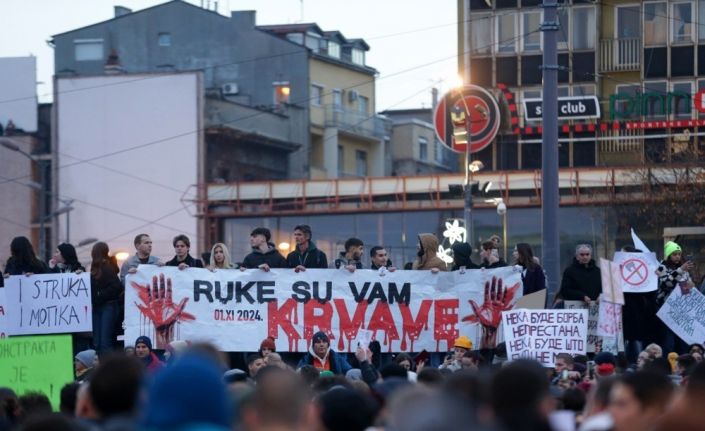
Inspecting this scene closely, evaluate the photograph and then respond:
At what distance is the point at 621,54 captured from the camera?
2245 inches

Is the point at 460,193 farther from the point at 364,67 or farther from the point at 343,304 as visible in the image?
the point at 364,67

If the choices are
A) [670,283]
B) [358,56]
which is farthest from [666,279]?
[358,56]

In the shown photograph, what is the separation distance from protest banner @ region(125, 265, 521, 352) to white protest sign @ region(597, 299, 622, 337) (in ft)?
5.54

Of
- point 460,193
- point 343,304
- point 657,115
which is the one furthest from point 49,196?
point 343,304

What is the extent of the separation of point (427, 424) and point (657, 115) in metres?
50.6

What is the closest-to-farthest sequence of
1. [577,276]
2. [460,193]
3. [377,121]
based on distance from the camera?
[577,276] → [460,193] → [377,121]

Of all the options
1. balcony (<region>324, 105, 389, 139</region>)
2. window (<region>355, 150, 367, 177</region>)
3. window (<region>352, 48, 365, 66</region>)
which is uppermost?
window (<region>352, 48, 365, 66</region>)

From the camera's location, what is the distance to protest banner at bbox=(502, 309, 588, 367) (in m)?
16.1

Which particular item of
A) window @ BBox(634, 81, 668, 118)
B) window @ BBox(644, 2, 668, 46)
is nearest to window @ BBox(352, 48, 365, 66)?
window @ BBox(644, 2, 668, 46)

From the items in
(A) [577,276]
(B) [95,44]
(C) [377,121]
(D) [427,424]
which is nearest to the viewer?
(D) [427,424]

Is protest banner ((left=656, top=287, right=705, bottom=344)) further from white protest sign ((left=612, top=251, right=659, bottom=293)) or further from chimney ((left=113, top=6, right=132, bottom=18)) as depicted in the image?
chimney ((left=113, top=6, right=132, bottom=18))

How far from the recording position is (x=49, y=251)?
6375 cm

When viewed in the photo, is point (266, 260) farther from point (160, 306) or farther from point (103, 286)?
point (103, 286)

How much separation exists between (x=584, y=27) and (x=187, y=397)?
52520 mm
